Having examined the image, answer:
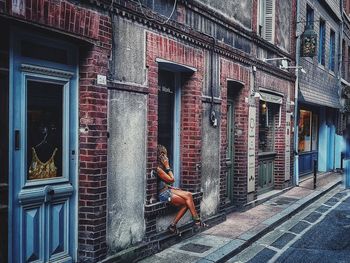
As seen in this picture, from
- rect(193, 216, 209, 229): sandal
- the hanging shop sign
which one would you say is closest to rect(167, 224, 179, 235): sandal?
rect(193, 216, 209, 229): sandal

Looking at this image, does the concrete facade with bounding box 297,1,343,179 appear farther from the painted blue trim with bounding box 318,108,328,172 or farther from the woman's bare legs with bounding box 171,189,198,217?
the woman's bare legs with bounding box 171,189,198,217

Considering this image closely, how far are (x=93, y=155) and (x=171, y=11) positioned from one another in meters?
3.02

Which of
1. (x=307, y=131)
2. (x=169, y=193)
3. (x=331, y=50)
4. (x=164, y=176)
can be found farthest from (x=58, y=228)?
(x=331, y=50)

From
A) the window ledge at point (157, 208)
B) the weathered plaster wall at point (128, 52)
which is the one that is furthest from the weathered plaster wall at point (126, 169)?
the weathered plaster wall at point (128, 52)

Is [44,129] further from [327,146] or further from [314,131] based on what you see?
[327,146]

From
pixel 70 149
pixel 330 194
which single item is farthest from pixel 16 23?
pixel 330 194

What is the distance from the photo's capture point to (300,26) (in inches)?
574

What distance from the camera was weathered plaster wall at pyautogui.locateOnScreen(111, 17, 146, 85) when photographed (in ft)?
19.0

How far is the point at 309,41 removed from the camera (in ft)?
45.4

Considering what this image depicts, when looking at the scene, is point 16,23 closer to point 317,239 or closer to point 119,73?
point 119,73

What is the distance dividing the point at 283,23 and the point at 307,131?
618cm

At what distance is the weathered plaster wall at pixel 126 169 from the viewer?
18.8ft

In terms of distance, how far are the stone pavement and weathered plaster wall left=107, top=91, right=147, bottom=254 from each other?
0.61 m

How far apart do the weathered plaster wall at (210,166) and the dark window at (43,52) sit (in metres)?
3.60
